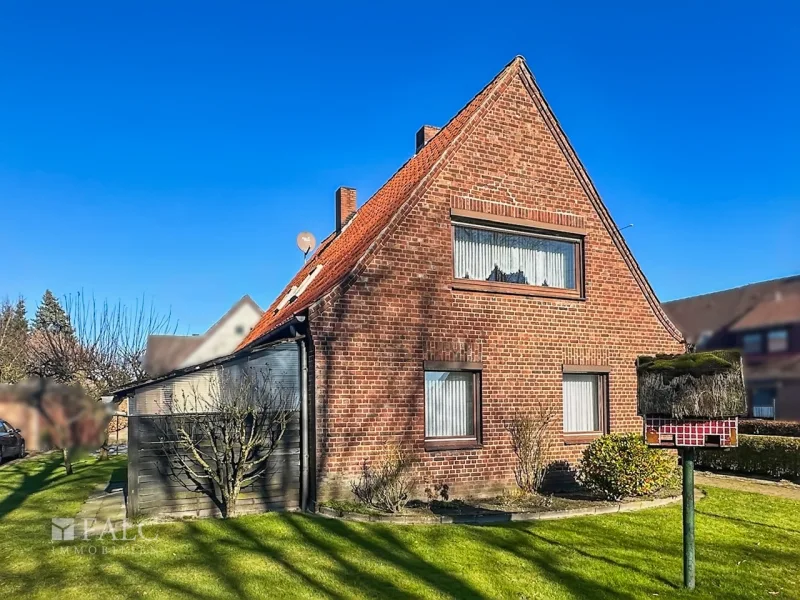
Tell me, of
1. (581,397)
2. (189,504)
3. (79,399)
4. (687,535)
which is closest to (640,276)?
(581,397)

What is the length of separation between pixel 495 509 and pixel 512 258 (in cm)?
511

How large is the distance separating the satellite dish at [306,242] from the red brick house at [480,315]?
7915mm

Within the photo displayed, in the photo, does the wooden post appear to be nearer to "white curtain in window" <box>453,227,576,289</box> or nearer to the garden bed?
the garden bed

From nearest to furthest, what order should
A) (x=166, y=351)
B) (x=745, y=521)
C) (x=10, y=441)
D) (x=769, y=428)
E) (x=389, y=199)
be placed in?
(x=745, y=521) < (x=389, y=199) < (x=769, y=428) < (x=10, y=441) < (x=166, y=351)

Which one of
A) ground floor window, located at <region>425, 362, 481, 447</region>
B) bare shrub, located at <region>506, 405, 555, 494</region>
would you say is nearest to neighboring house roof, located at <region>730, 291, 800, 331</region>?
bare shrub, located at <region>506, 405, 555, 494</region>

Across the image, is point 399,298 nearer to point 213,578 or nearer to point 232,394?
point 232,394

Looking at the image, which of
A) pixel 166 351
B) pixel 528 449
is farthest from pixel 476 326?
pixel 166 351

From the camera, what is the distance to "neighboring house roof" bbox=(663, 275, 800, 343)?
31.2ft

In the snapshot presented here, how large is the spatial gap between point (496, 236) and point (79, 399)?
1429 cm

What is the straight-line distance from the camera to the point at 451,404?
12102mm
